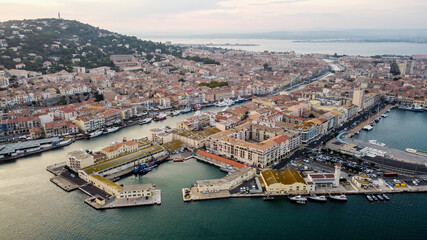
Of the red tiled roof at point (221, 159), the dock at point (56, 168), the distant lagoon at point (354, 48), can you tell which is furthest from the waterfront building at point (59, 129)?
the distant lagoon at point (354, 48)

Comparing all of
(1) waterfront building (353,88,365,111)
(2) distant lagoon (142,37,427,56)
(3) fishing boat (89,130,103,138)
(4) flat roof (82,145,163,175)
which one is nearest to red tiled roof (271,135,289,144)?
(4) flat roof (82,145,163,175)

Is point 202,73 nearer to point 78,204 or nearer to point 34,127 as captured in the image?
point 34,127

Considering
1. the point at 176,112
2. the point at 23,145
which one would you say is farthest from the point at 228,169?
the point at 176,112

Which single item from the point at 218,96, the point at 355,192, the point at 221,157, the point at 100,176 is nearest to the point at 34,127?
the point at 100,176

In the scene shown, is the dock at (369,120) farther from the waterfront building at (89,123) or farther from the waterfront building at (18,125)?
the waterfront building at (18,125)

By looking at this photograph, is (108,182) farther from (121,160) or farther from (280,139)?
(280,139)

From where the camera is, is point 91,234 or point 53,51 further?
point 53,51

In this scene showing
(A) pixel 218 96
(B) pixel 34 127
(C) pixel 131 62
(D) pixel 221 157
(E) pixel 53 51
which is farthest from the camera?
(C) pixel 131 62

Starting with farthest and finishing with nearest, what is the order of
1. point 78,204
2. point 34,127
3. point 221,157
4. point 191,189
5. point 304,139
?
point 34,127
point 304,139
point 221,157
point 191,189
point 78,204
